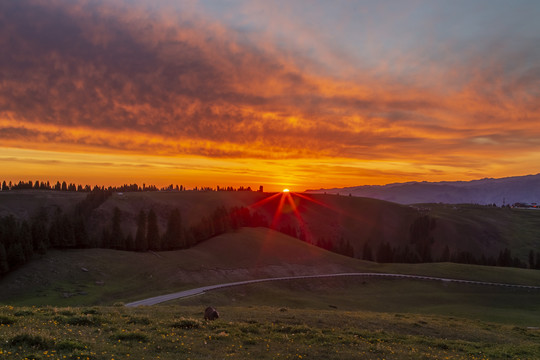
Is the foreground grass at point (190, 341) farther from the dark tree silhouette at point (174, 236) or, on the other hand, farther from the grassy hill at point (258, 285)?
the dark tree silhouette at point (174, 236)

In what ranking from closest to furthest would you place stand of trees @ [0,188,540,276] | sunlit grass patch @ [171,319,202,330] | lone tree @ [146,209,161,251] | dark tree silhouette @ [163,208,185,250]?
sunlit grass patch @ [171,319,202,330] → stand of trees @ [0,188,540,276] → lone tree @ [146,209,161,251] → dark tree silhouette @ [163,208,185,250]

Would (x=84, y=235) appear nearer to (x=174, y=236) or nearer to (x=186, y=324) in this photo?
(x=174, y=236)

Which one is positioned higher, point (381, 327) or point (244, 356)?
point (244, 356)

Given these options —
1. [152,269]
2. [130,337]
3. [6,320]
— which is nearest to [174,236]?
[152,269]

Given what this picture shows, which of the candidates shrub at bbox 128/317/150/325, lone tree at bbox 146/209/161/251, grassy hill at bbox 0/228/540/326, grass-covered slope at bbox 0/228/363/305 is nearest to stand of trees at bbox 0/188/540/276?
lone tree at bbox 146/209/161/251

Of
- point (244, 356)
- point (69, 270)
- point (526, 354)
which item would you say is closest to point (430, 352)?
point (526, 354)

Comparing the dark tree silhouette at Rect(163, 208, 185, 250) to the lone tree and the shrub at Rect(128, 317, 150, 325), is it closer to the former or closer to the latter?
the lone tree

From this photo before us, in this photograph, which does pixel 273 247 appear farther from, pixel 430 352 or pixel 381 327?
pixel 430 352

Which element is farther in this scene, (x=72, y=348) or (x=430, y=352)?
(x=430, y=352)

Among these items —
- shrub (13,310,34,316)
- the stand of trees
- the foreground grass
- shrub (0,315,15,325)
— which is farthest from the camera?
the stand of trees

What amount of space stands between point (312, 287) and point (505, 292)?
2239 inches

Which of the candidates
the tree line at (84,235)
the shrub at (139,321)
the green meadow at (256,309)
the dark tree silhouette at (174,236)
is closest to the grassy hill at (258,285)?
the green meadow at (256,309)

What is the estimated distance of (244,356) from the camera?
19328 mm

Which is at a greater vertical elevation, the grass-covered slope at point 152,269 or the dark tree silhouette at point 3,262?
the dark tree silhouette at point 3,262
